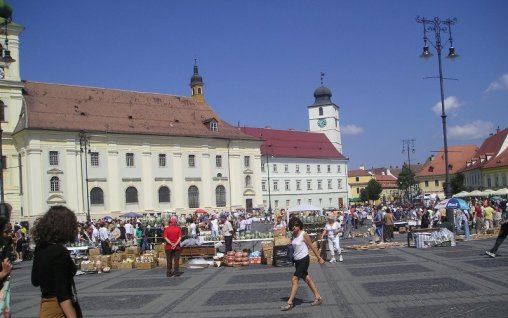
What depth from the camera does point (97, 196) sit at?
56719mm

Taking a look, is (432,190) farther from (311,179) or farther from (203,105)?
(203,105)

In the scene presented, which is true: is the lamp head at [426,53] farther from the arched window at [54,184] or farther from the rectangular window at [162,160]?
the rectangular window at [162,160]

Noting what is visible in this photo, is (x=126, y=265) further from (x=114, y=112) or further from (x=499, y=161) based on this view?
(x=499, y=161)

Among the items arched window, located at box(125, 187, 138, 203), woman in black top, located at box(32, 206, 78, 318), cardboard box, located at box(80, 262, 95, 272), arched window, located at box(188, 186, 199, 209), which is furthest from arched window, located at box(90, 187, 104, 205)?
woman in black top, located at box(32, 206, 78, 318)

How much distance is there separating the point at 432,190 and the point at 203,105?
165 ft

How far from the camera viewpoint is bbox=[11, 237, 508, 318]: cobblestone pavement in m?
9.29

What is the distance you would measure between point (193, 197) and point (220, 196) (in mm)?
3926

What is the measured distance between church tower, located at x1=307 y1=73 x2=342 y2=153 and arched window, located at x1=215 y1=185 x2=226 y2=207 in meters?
50.2

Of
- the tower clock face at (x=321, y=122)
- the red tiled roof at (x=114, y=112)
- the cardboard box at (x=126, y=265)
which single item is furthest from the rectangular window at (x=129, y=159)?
the tower clock face at (x=321, y=122)

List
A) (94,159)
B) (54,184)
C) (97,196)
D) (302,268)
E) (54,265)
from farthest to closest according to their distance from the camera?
(94,159), (97,196), (54,184), (302,268), (54,265)

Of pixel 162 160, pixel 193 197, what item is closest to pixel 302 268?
pixel 162 160

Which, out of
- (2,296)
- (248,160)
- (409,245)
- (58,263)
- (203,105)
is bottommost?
(409,245)

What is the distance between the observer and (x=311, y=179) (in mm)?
96688

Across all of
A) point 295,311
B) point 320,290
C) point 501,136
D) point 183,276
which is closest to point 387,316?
point 295,311
